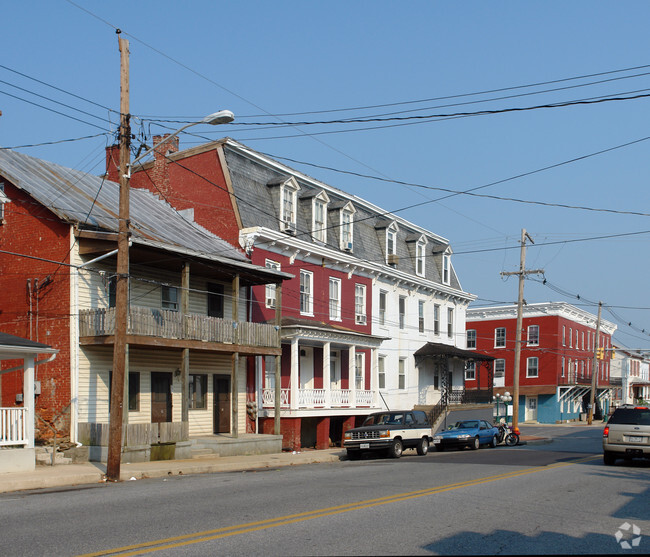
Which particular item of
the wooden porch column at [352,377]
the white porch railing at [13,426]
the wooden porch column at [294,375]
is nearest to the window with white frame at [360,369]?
the wooden porch column at [352,377]

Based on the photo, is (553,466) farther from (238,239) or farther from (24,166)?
(24,166)

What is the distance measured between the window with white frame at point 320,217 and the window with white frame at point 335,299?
194 centimetres

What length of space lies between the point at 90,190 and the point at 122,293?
9944mm

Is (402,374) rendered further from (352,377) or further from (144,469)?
(144,469)

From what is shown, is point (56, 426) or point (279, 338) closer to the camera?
point (56, 426)

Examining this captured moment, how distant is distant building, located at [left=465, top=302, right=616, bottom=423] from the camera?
66000mm

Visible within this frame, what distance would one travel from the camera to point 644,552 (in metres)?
8.45

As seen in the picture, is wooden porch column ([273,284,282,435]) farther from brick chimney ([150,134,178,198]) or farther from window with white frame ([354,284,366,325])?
window with white frame ([354,284,366,325])

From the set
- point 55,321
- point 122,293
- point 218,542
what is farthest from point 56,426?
point 218,542

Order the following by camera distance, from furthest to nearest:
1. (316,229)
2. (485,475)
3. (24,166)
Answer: (316,229), (24,166), (485,475)

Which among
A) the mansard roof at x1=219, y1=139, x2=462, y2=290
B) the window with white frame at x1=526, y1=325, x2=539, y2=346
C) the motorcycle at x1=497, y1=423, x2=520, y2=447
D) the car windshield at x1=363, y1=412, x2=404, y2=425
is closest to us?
the car windshield at x1=363, y1=412, x2=404, y2=425

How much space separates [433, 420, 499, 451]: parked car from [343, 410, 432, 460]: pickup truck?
259 cm

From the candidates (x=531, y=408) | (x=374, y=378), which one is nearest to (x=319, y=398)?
(x=374, y=378)

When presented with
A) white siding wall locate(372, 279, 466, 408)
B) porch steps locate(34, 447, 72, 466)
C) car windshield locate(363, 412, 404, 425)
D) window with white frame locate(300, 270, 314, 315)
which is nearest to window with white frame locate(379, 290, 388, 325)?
white siding wall locate(372, 279, 466, 408)
